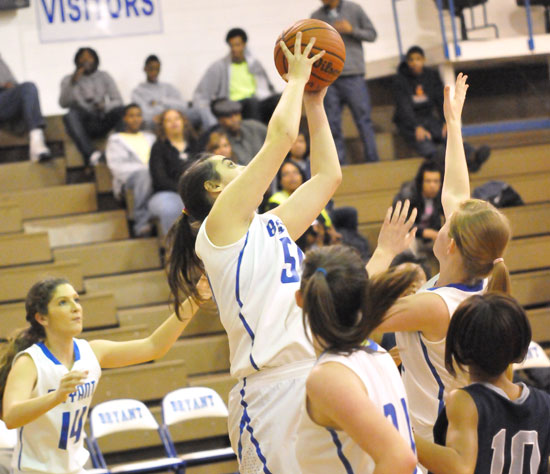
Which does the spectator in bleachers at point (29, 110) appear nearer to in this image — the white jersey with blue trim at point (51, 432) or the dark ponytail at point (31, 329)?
the dark ponytail at point (31, 329)

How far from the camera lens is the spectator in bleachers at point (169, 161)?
283 inches

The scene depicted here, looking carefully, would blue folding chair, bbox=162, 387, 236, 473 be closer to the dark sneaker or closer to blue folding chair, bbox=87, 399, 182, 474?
blue folding chair, bbox=87, 399, 182, 474

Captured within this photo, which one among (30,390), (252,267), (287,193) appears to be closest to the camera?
(252,267)

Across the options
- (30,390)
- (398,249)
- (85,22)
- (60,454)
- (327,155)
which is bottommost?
(60,454)

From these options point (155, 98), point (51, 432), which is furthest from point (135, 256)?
point (51, 432)

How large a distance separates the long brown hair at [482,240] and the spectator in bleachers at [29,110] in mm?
6175

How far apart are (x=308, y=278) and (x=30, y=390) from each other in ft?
6.71

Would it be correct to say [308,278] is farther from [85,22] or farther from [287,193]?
[85,22]

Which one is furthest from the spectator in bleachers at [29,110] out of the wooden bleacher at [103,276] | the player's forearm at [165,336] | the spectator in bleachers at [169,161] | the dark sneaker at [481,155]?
the player's forearm at [165,336]

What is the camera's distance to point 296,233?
2.90 m

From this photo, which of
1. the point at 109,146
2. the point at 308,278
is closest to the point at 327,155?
the point at 308,278

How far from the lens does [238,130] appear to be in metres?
7.77

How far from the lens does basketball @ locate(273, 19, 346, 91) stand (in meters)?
2.88

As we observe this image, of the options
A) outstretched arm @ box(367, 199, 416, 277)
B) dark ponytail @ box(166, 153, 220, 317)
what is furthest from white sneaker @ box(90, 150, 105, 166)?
outstretched arm @ box(367, 199, 416, 277)
